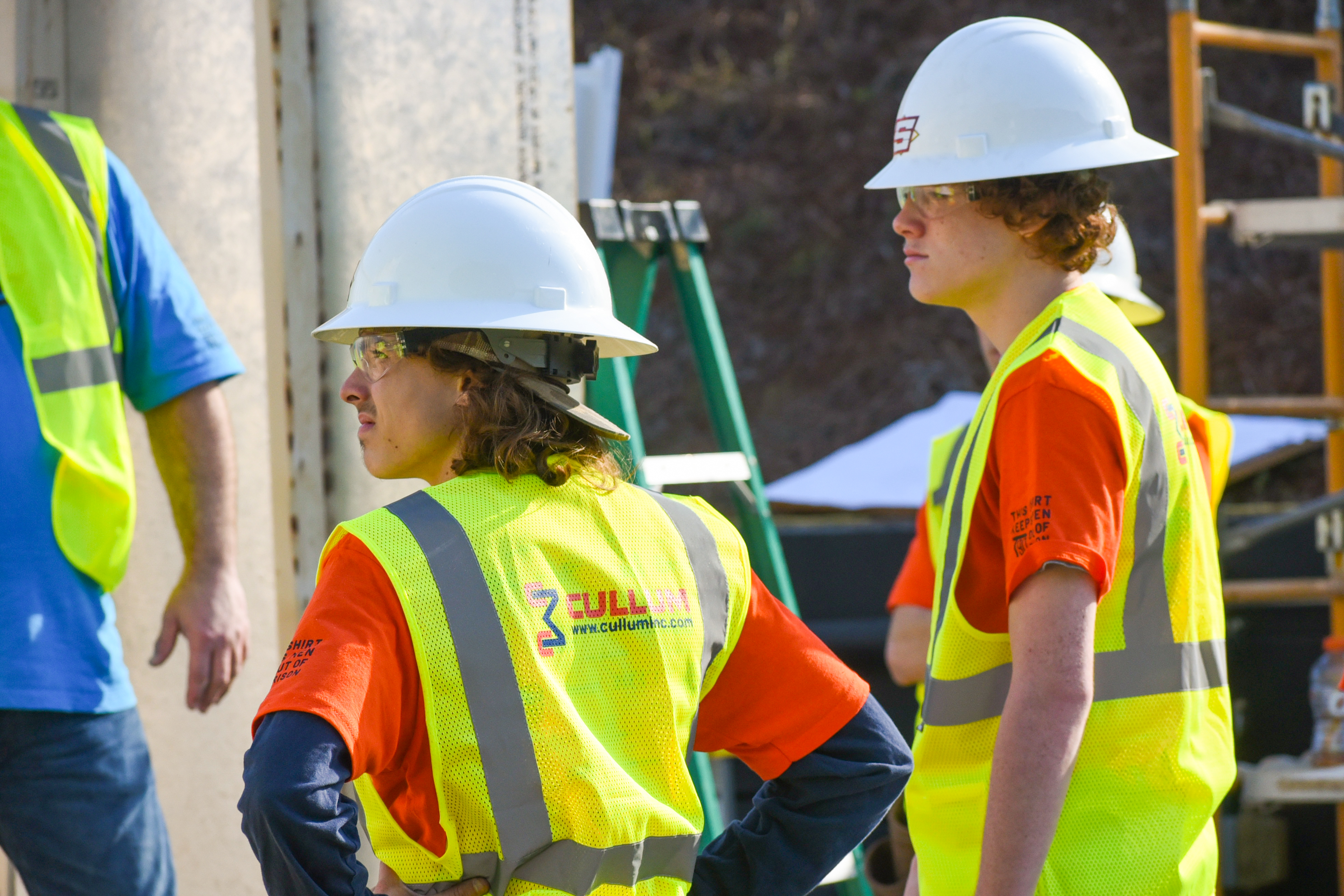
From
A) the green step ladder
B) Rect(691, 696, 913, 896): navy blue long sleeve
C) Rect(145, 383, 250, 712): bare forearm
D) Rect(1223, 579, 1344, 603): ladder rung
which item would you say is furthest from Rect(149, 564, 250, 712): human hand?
Rect(1223, 579, 1344, 603): ladder rung

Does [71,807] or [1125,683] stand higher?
[1125,683]

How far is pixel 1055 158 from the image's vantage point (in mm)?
1911

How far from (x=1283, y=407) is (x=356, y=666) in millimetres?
3228

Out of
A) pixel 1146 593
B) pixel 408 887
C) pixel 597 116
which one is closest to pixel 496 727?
pixel 408 887

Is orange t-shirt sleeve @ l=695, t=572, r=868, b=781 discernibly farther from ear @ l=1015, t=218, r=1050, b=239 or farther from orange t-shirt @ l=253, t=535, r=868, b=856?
ear @ l=1015, t=218, r=1050, b=239

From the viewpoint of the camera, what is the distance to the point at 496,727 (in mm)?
1355

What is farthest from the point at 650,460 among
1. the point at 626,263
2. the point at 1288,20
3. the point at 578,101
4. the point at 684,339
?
the point at 1288,20

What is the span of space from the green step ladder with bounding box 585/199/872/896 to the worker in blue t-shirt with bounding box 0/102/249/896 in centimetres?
100

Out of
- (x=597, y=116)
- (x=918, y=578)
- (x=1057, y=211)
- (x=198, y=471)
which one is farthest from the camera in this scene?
(x=597, y=116)

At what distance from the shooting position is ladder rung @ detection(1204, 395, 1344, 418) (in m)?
3.82

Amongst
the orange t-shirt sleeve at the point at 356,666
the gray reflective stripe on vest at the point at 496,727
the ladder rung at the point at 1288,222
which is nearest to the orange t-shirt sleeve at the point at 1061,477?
the gray reflective stripe on vest at the point at 496,727

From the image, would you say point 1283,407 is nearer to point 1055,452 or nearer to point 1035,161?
point 1035,161

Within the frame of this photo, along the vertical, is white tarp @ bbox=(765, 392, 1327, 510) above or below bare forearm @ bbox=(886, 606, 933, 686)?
above

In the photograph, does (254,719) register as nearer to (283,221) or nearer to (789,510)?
(283,221)
